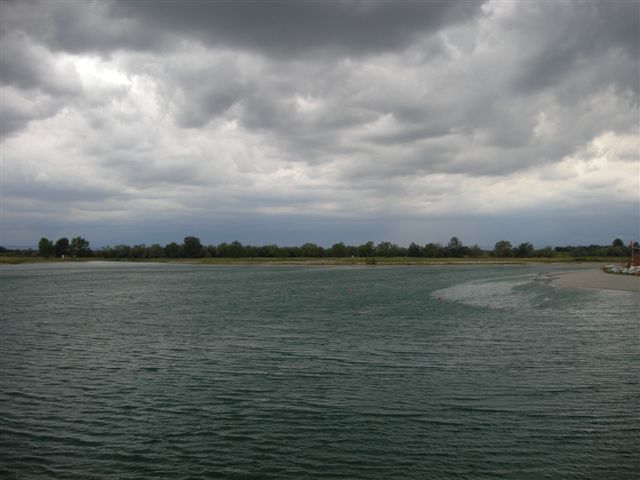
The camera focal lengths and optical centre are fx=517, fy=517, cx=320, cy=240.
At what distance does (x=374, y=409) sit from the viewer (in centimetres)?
1738

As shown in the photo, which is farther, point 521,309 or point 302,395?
point 521,309

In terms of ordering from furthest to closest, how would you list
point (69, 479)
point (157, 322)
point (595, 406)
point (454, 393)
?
point (157, 322) < point (454, 393) < point (595, 406) < point (69, 479)

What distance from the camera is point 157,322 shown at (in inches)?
1603

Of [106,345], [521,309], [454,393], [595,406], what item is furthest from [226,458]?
[521,309]

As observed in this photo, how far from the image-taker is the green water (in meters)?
13.3

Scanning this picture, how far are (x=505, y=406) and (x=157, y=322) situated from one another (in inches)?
1186

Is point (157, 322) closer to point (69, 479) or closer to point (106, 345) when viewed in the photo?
point (106, 345)

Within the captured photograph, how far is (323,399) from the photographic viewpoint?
1866 cm

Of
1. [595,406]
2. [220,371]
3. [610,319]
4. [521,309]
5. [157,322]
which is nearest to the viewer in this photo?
[595,406]

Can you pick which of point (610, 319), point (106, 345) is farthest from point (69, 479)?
point (610, 319)

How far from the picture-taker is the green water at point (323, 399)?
13320mm

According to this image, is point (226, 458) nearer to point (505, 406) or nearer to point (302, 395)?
point (302, 395)

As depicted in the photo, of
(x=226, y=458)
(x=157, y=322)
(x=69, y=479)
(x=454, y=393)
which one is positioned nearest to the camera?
(x=69, y=479)

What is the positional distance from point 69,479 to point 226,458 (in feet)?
12.4
